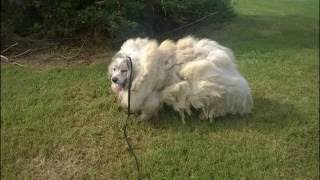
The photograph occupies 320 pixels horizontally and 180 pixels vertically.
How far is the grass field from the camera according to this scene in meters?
4.48

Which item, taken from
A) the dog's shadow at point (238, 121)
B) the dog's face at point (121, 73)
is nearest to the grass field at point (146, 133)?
the dog's shadow at point (238, 121)

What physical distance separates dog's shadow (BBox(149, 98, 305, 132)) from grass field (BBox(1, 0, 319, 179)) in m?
0.01

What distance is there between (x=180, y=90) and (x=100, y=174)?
1.28m

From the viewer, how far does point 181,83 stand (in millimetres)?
5180

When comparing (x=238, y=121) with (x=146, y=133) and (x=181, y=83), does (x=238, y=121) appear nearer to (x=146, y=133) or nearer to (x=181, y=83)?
(x=181, y=83)

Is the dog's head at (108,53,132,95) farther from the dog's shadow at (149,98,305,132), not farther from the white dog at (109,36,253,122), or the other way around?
the dog's shadow at (149,98,305,132)

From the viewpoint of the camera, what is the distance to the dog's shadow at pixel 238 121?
5.16 meters

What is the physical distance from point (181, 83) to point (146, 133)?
626mm

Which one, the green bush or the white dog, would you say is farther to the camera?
the green bush

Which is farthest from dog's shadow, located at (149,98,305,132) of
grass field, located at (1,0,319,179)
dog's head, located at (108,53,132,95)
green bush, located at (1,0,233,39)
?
green bush, located at (1,0,233,39)

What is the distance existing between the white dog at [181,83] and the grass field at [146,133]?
6.1 inches

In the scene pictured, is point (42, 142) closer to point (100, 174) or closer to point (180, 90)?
point (100, 174)

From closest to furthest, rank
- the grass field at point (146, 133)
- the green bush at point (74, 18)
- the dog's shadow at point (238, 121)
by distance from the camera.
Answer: the grass field at point (146, 133) → the dog's shadow at point (238, 121) → the green bush at point (74, 18)

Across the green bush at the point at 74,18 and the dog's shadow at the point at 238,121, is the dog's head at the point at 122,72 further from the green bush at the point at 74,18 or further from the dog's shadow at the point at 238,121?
the green bush at the point at 74,18
